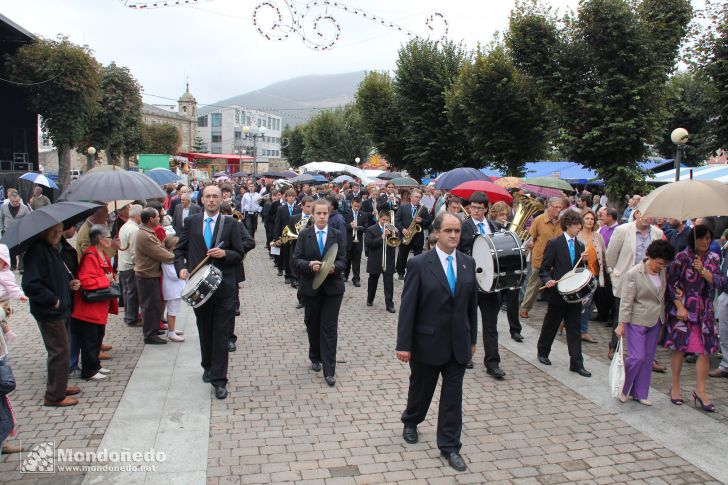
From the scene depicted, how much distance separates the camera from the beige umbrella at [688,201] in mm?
5578

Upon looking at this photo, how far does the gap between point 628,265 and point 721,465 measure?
10.8 feet

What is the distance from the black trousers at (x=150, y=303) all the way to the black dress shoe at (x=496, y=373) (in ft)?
14.9

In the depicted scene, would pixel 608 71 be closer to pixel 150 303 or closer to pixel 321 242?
pixel 321 242

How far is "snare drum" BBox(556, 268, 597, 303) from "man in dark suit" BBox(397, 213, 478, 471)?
7.93 feet

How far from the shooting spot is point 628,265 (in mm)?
7609

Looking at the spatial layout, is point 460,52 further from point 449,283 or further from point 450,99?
point 449,283

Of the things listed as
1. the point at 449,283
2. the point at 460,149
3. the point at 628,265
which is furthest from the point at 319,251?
the point at 460,149

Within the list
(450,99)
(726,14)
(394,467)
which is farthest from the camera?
(450,99)

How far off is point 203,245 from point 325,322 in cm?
163

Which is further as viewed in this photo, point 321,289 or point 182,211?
point 182,211

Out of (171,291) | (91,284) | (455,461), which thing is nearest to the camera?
(455,461)

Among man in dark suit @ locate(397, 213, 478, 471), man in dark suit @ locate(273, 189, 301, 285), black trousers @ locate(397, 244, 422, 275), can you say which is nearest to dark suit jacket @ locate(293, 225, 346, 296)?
man in dark suit @ locate(397, 213, 478, 471)

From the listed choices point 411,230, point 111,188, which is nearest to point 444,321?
point 111,188

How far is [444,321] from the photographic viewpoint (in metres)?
4.64
